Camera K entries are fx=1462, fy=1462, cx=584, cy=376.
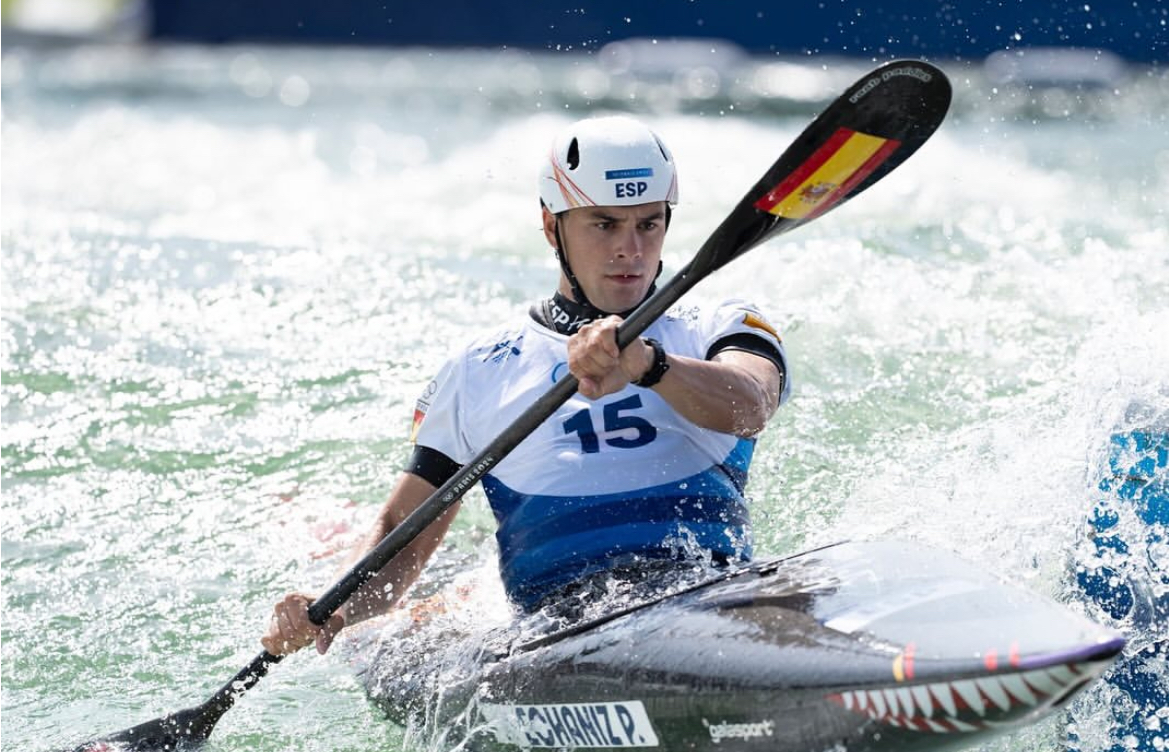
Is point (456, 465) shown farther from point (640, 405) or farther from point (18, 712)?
point (18, 712)

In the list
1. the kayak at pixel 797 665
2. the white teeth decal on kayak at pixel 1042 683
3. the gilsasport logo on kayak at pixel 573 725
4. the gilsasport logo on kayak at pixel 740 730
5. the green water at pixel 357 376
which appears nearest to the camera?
the white teeth decal on kayak at pixel 1042 683

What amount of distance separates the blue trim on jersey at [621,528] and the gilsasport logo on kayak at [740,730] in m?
0.71

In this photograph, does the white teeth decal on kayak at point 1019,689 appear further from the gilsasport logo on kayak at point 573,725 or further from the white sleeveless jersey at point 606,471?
the white sleeveless jersey at point 606,471

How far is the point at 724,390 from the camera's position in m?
3.67

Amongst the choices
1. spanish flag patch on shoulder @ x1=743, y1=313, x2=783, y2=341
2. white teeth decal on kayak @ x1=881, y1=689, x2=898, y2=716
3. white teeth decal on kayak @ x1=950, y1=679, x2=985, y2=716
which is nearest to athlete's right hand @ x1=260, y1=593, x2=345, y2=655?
spanish flag patch on shoulder @ x1=743, y1=313, x2=783, y2=341

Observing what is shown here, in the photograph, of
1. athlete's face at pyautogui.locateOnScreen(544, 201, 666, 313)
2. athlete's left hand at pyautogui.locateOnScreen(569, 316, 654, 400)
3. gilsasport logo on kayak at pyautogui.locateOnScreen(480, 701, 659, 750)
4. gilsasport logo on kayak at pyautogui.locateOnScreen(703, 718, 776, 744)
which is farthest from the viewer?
athlete's face at pyautogui.locateOnScreen(544, 201, 666, 313)

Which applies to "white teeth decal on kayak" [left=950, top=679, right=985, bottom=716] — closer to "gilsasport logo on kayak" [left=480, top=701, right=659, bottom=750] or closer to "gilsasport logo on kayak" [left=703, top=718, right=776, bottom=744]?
"gilsasport logo on kayak" [left=703, top=718, right=776, bottom=744]

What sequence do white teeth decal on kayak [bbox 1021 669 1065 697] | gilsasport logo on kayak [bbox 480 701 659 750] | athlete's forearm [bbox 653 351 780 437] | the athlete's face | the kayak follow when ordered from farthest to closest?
1. the athlete's face
2. athlete's forearm [bbox 653 351 780 437]
3. gilsasport logo on kayak [bbox 480 701 659 750]
4. the kayak
5. white teeth decal on kayak [bbox 1021 669 1065 697]

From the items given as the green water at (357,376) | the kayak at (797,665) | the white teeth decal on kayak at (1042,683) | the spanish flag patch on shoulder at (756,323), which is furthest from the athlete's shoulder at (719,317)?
the white teeth decal on kayak at (1042,683)

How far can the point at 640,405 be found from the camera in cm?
390

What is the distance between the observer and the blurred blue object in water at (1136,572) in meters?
3.84

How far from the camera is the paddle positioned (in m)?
3.49

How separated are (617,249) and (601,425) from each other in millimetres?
477

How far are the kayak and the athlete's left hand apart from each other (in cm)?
53
